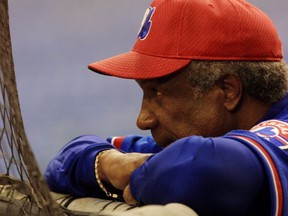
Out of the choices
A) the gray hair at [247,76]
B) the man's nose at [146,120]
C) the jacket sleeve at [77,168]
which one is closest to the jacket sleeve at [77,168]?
the jacket sleeve at [77,168]

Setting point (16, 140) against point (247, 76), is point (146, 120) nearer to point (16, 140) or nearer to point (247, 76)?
point (247, 76)

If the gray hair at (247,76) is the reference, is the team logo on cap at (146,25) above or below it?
above

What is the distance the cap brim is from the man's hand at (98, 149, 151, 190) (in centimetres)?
13

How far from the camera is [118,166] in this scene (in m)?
1.16

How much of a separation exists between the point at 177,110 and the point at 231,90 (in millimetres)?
96

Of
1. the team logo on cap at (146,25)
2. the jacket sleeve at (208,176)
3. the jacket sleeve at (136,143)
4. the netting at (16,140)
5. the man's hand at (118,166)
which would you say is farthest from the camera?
the jacket sleeve at (136,143)

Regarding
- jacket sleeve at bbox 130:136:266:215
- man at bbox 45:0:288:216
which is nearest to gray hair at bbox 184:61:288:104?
man at bbox 45:0:288:216

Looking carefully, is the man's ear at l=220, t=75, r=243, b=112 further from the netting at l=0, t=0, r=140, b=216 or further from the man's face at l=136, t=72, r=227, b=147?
the netting at l=0, t=0, r=140, b=216

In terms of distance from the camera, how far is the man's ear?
1.16 m

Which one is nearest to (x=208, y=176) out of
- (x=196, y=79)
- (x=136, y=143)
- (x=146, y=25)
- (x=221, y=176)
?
(x=221, y=176)

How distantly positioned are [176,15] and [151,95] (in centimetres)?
14

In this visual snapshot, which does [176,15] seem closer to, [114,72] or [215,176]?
[114,72]

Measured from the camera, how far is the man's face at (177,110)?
45.8 inches

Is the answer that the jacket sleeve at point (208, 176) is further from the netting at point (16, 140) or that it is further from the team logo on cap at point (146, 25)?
the team logo on cap at point (146, 25)
